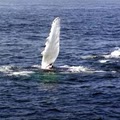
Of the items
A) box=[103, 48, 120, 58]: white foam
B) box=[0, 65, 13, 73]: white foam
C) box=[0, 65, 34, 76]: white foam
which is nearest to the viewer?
box=[0, 65, 34, 76]: white foam

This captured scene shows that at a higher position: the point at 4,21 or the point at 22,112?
the point at 4,21

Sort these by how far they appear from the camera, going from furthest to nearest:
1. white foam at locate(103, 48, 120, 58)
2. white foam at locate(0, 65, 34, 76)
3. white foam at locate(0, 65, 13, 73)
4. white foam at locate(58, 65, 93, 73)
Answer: white foam at locate(103, 48, 120, 58) < white foam at locate(58, 65, 93, 73) < white foam at locate(0, 65, 13, 73) < white foam at locate(0, 65, 34, 76)

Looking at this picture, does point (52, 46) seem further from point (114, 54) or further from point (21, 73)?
point (114, 54)

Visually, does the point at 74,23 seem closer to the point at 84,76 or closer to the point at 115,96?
the point at 84,76

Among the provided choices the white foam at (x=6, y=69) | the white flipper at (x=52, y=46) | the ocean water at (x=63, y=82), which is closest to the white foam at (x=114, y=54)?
the ocean water at (x=63, y=82)

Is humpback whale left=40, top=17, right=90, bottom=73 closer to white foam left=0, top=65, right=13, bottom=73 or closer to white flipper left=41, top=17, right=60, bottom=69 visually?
white flipper left=41, top=17, right=60, bottom=69

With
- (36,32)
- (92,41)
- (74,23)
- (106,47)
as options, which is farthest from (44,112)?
(74,23)

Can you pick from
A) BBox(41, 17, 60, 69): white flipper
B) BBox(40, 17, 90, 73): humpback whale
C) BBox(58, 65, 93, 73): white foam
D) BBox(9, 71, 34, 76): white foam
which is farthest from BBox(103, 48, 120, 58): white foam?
BBox(9, 71, 34, 76): white foam

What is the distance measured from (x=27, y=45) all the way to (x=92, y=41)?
13641 millimetres

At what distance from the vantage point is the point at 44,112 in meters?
44.7

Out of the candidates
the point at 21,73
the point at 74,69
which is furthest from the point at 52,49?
the point at 21,73

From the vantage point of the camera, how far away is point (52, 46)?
201 ft

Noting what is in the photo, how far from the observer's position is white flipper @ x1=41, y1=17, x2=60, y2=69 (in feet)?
200

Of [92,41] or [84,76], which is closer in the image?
[84,76]
